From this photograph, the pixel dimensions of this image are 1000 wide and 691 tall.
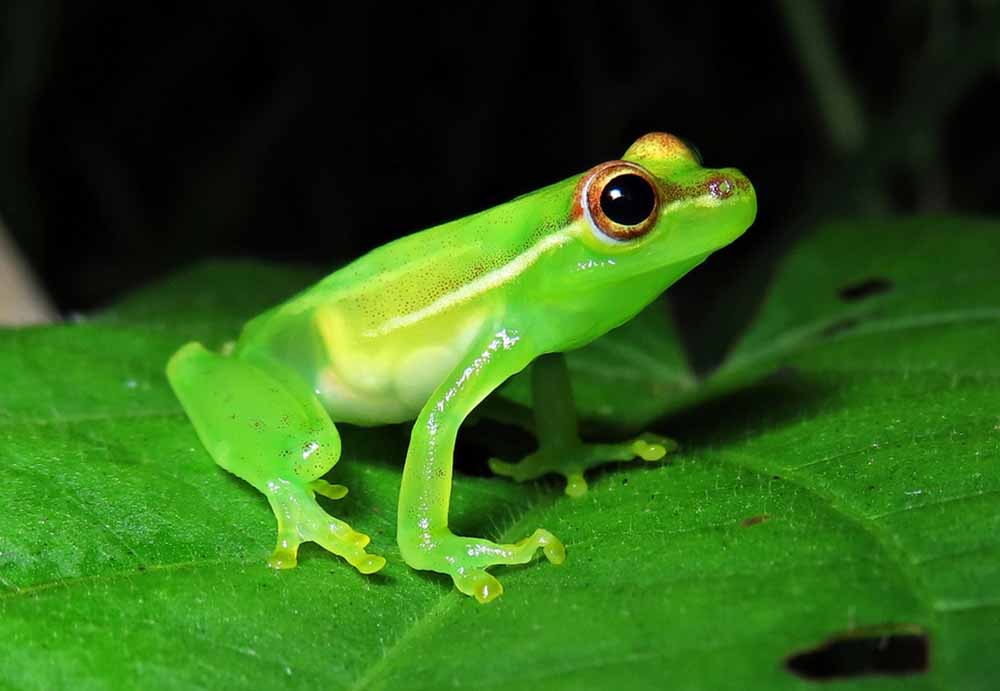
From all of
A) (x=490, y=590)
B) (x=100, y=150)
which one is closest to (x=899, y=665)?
(x=490, y=590)

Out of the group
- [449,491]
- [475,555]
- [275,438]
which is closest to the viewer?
[475,555]

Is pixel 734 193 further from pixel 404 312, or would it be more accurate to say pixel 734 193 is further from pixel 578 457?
pixel 404 312

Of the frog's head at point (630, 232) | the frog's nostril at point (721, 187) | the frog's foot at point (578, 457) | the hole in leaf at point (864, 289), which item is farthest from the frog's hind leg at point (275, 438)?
the hole in leaf at point (864, 289)

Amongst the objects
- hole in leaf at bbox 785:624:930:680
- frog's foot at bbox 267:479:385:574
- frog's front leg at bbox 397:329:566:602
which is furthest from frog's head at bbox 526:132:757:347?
hole in leaf at bbox 785:624:930:680

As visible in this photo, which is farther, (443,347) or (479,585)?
(443,347)

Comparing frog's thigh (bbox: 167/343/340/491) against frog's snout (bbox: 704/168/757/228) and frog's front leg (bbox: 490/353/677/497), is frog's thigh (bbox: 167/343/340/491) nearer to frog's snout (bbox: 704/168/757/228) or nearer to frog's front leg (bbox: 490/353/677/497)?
frog's front leg (bbox: 490/353/677/497)

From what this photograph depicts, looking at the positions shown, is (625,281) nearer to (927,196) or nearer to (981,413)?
(981,413)

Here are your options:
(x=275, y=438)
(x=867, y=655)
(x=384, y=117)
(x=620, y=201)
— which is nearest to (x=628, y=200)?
(x=620, y=201)
